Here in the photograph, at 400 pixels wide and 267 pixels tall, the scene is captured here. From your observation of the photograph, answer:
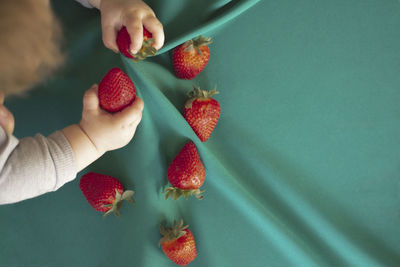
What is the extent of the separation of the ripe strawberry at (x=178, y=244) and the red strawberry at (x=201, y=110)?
258 millimetres

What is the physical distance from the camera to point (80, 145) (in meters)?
0.84

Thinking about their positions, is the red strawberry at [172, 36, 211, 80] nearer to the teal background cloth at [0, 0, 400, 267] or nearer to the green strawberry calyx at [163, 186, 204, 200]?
the teal background cloth at [0, 0, 400, 267]

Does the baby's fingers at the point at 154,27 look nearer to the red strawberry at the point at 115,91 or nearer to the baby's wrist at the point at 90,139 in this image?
the red strawberry at the point at 115,91

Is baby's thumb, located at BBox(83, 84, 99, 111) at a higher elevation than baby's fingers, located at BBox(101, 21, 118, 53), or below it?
below

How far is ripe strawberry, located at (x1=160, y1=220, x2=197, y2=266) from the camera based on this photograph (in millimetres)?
926

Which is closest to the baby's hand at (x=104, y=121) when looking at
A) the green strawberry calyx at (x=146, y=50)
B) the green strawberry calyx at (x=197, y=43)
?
the green strawberry calyx at (x=146, y=50)

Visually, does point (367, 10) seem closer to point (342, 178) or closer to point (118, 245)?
point (342, 178)

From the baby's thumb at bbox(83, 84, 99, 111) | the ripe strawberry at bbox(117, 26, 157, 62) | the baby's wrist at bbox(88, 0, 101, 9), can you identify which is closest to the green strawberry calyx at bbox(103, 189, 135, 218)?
the baby's thumb at bbox(83, 84, 99, 111)

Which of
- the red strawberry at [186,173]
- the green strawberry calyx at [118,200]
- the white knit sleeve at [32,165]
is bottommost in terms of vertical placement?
the green strawberry calyx at [118,200]

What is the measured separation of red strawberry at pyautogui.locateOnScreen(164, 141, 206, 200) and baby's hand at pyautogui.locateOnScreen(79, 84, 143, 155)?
0.15 metres

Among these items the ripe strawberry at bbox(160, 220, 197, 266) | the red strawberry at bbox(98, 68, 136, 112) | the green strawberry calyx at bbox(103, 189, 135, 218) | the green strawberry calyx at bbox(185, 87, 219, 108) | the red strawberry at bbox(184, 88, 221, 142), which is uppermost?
the red strawberry at bbox(98, 68, 136, 112)

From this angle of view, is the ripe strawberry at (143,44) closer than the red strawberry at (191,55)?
Yes

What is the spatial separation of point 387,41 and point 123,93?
2.53 feet

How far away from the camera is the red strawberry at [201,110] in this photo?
0.94 metres
